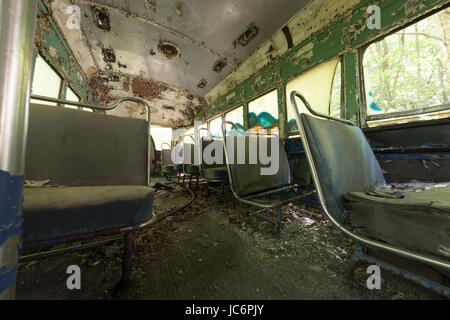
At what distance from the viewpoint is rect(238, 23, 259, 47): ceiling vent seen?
342 cm

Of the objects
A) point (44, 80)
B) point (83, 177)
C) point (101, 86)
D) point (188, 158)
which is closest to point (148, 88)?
point (101, 86)

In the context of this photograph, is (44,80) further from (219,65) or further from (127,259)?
(127,259)

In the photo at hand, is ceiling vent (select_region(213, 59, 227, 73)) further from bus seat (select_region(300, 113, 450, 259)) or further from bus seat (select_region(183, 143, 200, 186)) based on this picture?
bus seat (select_region(300, 113, 450, 259))

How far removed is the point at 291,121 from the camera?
3451 mm

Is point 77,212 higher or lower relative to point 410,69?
lower

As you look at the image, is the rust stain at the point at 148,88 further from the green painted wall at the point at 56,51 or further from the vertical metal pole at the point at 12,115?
the vertical metal pole at the point at 12,115

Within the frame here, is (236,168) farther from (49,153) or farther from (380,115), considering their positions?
(380,115)

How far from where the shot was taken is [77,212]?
1.94 feet

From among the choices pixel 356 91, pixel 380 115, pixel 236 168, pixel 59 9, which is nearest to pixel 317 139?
pixel 236 168

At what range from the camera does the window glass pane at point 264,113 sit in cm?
384

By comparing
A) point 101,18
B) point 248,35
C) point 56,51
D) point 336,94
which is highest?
point 101,18

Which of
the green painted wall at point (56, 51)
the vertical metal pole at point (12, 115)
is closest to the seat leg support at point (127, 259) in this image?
the vertical metal pole at point (12, 115)

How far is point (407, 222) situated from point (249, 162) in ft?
3.91
